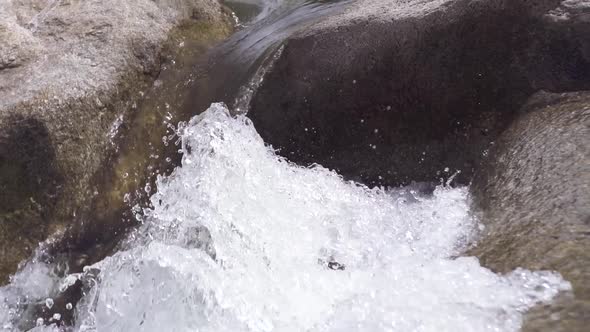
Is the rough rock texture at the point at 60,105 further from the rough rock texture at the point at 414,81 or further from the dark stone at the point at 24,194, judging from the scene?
the rough rock texture at the point at 414,81

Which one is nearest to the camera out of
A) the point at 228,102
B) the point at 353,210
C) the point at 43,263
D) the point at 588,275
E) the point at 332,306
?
the point at 588,275

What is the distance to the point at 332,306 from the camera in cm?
290

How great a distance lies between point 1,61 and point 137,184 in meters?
1.68

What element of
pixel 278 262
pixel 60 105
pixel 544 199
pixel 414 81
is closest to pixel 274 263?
pixel 278 262

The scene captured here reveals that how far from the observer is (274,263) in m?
3.69

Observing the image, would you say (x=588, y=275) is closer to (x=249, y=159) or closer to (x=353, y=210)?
(x=353, y=210)

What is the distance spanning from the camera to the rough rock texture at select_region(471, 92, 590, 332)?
7.25ft

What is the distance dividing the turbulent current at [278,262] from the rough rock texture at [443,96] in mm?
223

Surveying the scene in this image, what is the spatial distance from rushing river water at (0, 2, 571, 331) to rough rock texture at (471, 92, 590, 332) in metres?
0.10

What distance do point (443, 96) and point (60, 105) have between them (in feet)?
10.0

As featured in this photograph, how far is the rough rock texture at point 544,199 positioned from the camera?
7.25 ft

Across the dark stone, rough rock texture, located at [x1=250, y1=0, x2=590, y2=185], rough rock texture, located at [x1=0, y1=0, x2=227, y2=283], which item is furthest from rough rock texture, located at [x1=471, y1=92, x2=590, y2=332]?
the dark stone

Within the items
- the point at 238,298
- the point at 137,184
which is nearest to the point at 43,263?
the point at 137,184

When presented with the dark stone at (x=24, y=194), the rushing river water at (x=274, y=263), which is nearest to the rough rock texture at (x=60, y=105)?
the dark stone at (x=24, y=194)
